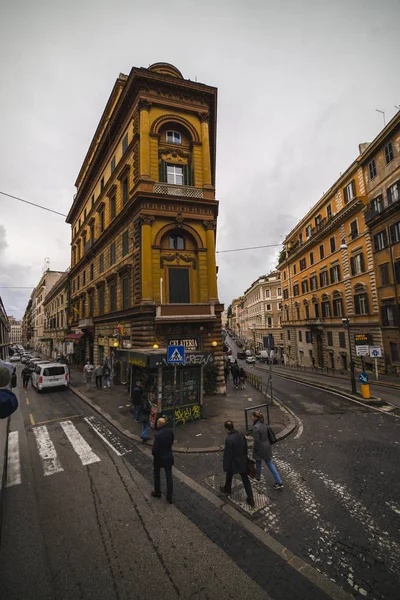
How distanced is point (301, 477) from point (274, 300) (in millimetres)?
56549

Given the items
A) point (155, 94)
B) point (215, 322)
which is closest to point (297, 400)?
point (215, 322)

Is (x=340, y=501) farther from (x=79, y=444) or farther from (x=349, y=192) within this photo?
(x=349, y=192)

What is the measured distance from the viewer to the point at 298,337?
43.8m

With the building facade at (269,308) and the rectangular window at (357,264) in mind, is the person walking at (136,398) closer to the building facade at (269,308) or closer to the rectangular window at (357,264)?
the rectangular window at (357,264)

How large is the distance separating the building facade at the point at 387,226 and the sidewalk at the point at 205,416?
15.4 m

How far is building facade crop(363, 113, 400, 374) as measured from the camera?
948 inches

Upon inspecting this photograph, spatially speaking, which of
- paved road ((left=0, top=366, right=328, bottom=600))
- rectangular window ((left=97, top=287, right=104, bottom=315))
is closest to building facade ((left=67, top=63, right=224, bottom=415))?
rectangular window ((left=97, top=287, right=104, bottom=315))

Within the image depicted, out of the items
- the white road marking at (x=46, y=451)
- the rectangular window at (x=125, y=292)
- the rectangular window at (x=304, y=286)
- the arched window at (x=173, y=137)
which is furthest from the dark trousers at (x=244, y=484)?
the rectangular window at (x=304, y=286)

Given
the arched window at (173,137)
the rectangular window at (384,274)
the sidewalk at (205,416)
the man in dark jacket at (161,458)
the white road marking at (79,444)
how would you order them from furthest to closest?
the rectangular window at (384,274) → the arched window at (173,137) → the sidewalk at (205,416) → the white road marking at (79,444) → the man in dark jacket at (161,458)

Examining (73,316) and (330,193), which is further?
(73,316)

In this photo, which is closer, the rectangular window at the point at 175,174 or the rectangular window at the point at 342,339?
the rectangular window at the point at 175,174

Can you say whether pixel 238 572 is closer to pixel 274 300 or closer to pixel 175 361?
pixel 175 361

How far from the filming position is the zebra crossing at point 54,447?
743 centimetres

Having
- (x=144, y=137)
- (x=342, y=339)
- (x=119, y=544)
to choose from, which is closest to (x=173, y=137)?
(x=144, y=137)
